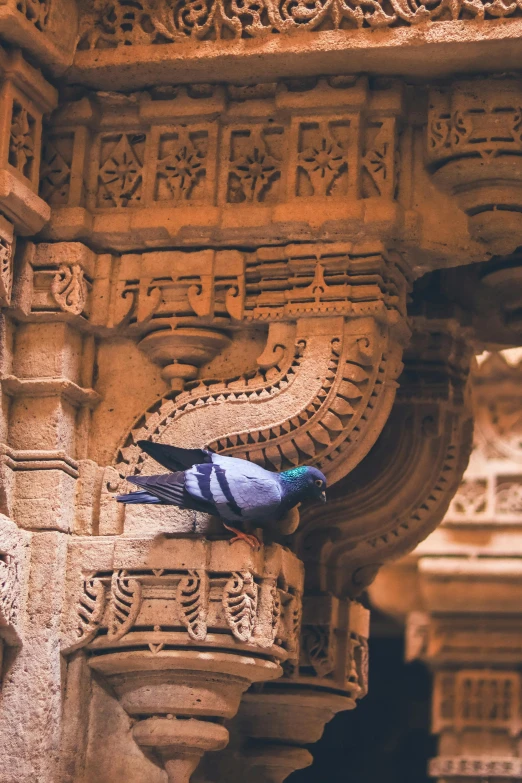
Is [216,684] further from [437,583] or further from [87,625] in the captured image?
[437,583]

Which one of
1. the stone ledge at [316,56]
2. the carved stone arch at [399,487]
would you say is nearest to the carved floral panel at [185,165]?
the stone ledge at [316,56]

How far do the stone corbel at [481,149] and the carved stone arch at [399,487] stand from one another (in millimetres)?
1062

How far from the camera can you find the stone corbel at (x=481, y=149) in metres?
5.98

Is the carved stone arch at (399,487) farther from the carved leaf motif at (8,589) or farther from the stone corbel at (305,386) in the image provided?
the carved leaf motif at (8,589)

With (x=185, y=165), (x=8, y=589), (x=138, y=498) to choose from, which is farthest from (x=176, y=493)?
(x=185, y=165)

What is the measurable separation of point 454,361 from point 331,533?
885mm

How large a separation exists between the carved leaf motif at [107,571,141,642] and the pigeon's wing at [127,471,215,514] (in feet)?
1.09

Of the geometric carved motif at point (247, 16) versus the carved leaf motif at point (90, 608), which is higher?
the geometric carved motif at point (247, 16)

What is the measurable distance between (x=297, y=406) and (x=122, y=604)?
2.93 feet

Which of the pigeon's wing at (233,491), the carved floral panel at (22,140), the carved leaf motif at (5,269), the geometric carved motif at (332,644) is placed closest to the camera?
the pigeon's wing at (233,491)

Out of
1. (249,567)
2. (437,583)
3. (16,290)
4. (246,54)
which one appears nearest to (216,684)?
(249,567)

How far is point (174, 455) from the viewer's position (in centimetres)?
582

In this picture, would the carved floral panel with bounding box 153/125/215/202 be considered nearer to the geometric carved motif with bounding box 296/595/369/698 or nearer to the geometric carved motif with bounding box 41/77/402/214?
the geometric carved motif with bounding box 41/77/402/214

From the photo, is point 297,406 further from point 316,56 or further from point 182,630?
point 316,56
